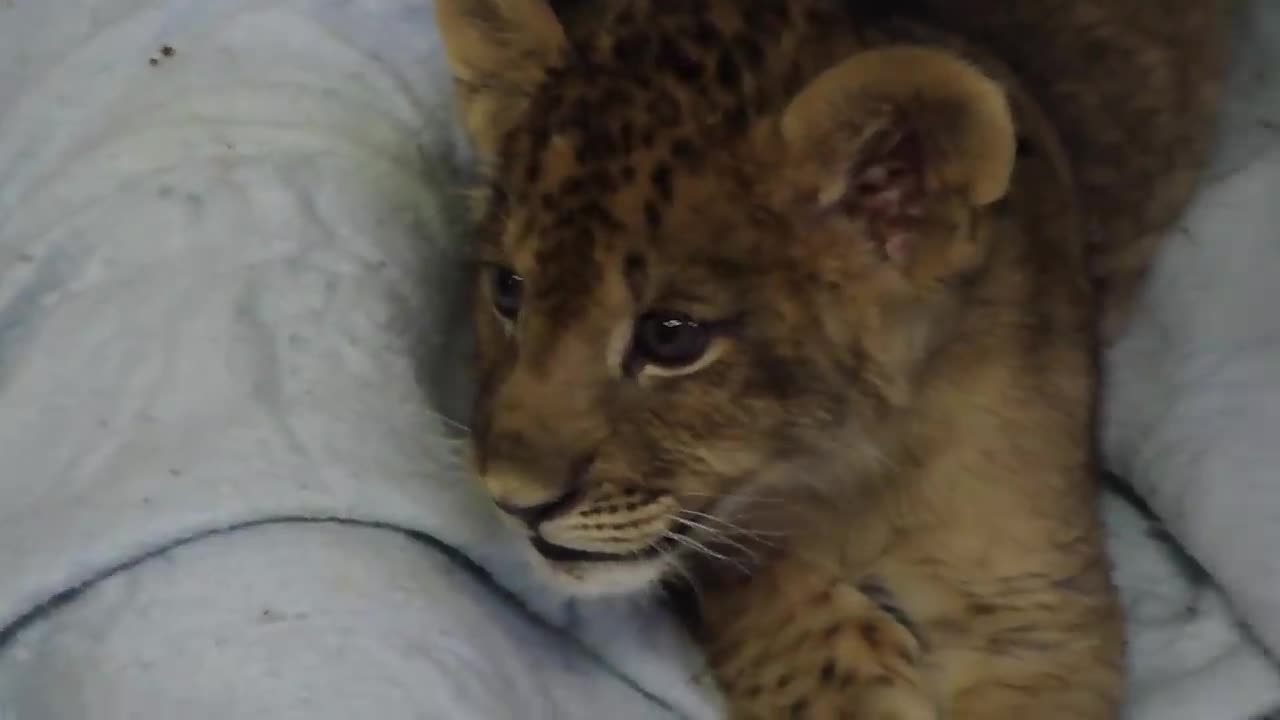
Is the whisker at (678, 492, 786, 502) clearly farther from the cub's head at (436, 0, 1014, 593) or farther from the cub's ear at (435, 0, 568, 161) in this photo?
the cub's ear at (435, 0, 568, 161)

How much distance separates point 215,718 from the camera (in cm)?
105

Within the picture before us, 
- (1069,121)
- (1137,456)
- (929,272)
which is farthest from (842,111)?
(1137,456)

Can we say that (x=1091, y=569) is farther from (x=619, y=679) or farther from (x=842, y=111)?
(x=842, y=111)

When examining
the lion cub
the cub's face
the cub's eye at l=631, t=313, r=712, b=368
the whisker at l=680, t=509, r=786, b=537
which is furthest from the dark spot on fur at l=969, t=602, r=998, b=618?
the cub's eye at l=631, t=313, r=712, b=368

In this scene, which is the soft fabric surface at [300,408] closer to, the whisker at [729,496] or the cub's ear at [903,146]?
the whisker at [729,496]

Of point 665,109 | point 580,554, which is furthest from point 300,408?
point 665,109

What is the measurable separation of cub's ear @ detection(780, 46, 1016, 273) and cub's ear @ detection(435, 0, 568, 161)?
217 mm

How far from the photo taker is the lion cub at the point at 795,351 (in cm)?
100

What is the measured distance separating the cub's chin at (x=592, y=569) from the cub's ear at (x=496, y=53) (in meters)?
0.29

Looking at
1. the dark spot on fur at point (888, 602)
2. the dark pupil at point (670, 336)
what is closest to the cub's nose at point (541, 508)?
the dark pupil at point (670, 336)

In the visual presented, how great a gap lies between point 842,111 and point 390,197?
0.57 meters

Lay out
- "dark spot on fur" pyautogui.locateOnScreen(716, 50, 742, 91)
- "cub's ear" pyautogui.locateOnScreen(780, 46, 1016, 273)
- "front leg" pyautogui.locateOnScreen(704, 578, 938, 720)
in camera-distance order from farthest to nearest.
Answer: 1. "front leg" pyautogui.locateOnScreen(704, 578, 938, 720)
2. "dark spot on fur" pyautogui.locateOnScreen(716, 50, 742, 91)
3. "cub's ear" pyautogui.locateOnScreen(780, 46, 1016, 273)

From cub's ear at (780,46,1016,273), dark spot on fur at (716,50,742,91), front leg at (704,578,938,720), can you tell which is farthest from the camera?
front leg at (704,578,938,720)

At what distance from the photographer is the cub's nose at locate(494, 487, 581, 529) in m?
1.01
